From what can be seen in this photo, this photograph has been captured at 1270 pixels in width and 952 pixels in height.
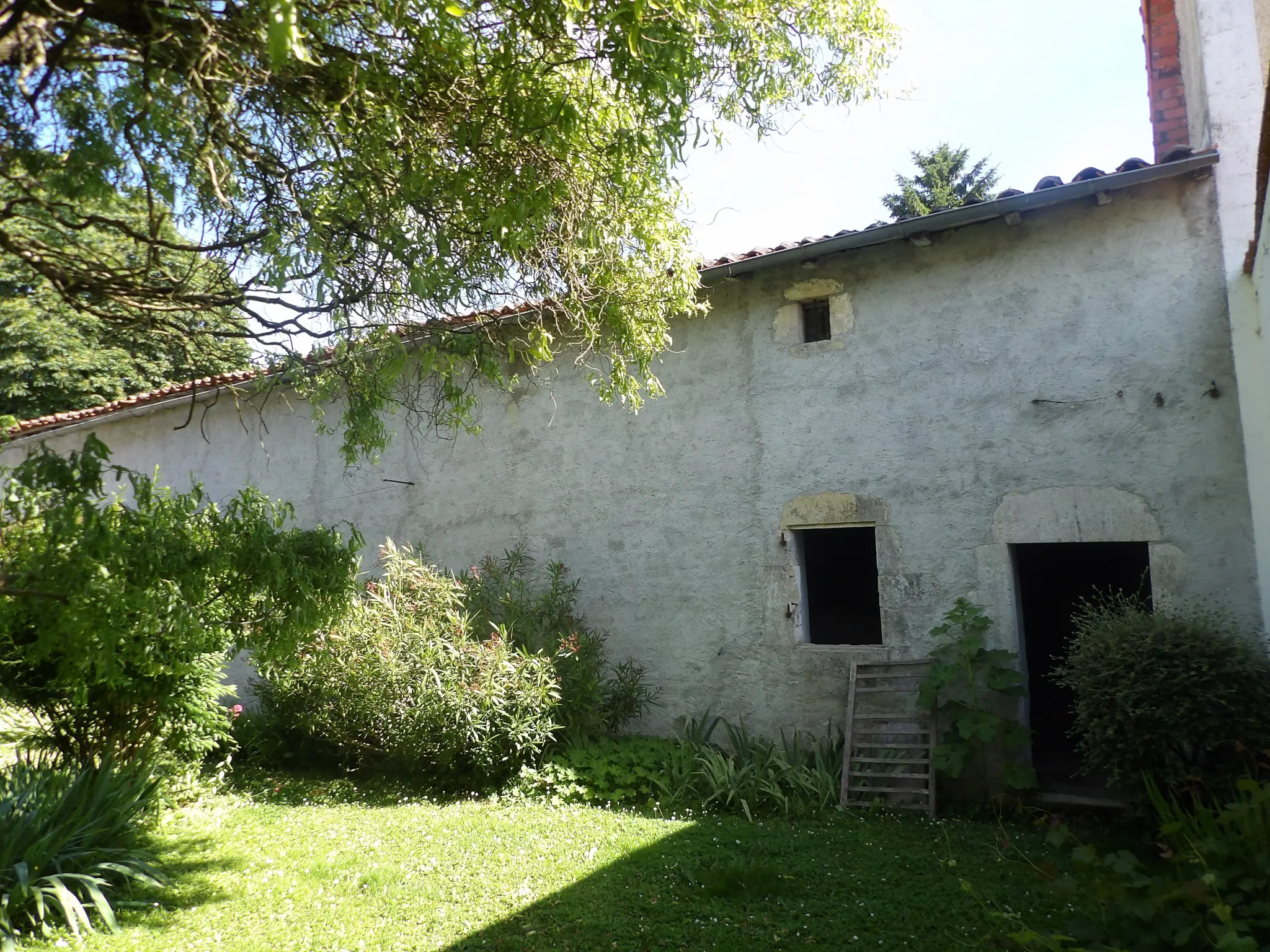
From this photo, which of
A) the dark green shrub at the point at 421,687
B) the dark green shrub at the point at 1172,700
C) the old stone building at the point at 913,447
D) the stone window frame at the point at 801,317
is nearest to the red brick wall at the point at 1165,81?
the old stone building at the point at 913,447

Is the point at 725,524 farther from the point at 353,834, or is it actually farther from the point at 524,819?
the point at 353,834

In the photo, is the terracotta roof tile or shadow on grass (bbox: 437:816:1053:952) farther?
the terracotta roof tile

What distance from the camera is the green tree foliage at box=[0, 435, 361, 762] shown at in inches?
133

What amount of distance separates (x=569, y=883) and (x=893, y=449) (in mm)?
4050

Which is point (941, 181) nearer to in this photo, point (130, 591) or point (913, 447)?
point (913, 447)

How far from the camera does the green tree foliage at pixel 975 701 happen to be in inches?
227

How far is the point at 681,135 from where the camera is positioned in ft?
12.2

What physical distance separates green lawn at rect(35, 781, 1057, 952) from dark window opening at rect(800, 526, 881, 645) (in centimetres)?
435

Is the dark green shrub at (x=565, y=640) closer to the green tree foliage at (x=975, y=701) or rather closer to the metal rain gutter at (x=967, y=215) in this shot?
the green tree foliage at (x=975, y=701)

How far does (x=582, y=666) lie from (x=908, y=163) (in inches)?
803

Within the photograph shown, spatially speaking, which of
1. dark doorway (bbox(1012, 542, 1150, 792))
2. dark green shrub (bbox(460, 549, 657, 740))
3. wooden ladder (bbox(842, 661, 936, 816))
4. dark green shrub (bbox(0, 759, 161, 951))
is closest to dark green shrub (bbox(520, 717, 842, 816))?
wooden ladder (bbox(842, 661, 936, 816))

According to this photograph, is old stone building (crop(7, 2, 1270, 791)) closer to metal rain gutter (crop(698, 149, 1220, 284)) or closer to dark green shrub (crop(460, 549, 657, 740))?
metal rain gutter (crop(698, 149, 1220, 284))

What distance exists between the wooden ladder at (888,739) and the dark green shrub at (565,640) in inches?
76.7

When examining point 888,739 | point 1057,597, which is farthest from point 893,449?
point 1057,597
